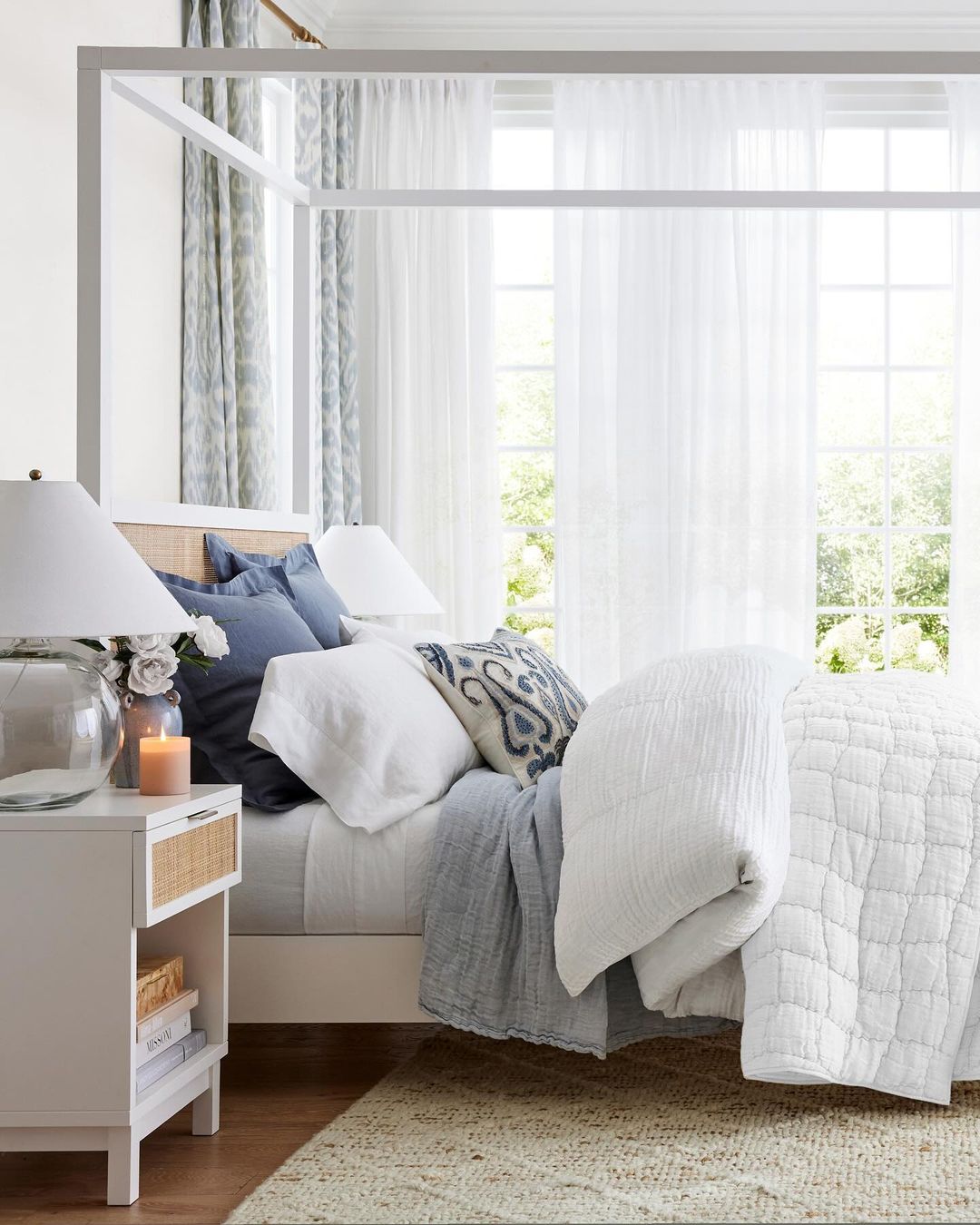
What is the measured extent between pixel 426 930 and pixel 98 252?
1.55m

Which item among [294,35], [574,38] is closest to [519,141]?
[574,38]

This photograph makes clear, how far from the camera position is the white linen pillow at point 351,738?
2.32 metres

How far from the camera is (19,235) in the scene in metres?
3.03

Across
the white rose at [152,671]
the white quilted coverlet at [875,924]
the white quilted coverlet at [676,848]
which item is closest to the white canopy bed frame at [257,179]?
the white quilted coverlet at [676,848]

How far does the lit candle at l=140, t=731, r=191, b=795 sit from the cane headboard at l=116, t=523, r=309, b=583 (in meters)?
0.74

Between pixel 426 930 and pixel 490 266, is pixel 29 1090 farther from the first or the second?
pixel 490 266

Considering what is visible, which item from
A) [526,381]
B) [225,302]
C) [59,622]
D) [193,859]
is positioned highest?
[225,302]

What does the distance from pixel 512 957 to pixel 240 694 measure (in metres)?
0.72

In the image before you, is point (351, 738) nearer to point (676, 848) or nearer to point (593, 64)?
point (676, 848)

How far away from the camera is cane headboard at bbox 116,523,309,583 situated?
112 inches

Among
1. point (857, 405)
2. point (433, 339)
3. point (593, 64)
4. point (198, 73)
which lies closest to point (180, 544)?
point (198, 73)

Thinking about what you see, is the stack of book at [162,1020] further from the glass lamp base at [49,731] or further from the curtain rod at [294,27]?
the curtain rod at [294,27]

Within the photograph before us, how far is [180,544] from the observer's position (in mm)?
3021

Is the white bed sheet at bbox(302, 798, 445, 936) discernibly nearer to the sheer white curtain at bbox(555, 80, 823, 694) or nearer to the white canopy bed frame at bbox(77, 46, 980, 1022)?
the white canopy bed frame at bbox(77, 46, 980, 1022)
